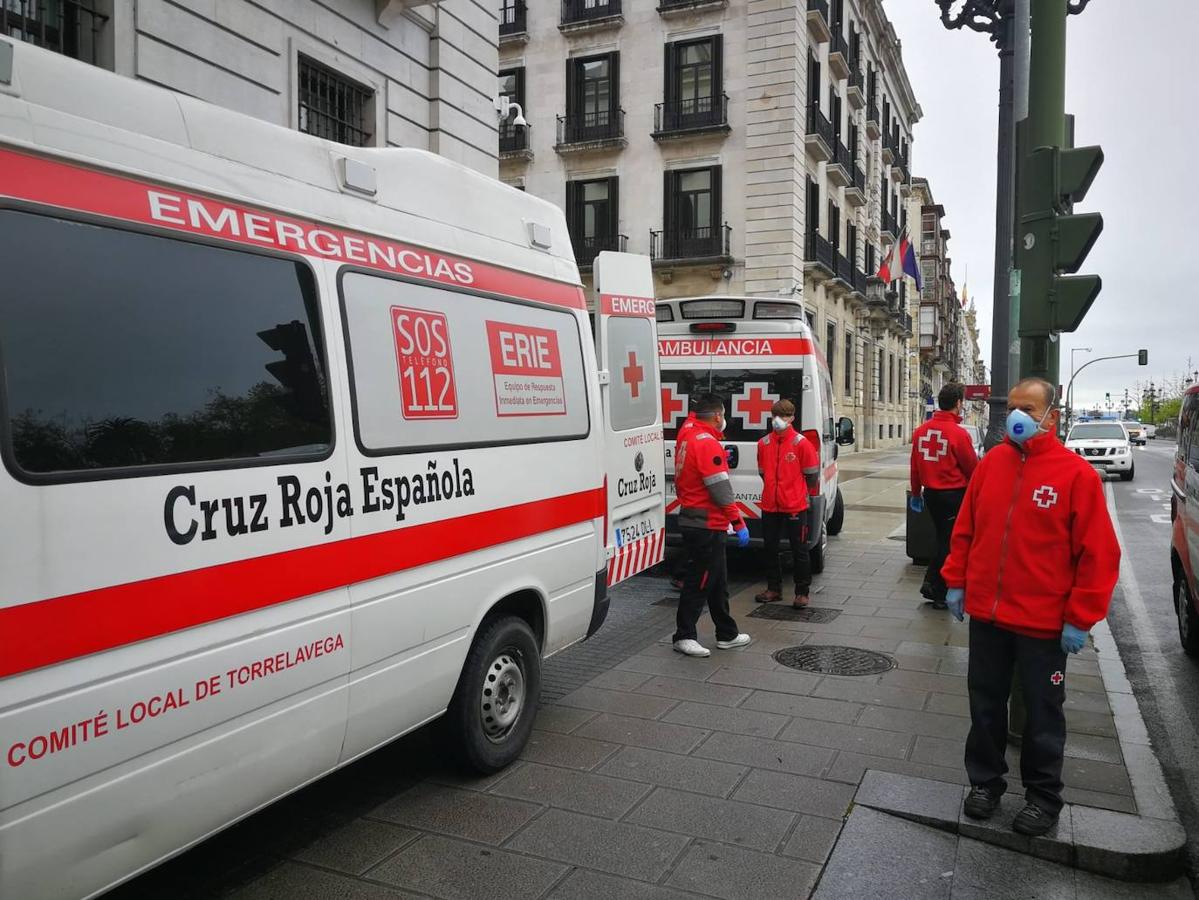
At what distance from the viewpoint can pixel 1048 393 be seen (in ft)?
13.1

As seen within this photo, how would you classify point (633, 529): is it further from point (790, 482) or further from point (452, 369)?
point (452, 369)

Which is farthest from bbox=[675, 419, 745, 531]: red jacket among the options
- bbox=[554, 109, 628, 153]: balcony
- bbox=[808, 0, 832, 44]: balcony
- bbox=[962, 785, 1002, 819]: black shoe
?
bbox=[808, 0, 832, 44]: balcony

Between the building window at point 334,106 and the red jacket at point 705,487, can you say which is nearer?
the red jacket at point 705,487

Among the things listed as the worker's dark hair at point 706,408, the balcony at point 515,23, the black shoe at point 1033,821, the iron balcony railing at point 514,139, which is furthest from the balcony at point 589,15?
the black shoe at point 1033,821

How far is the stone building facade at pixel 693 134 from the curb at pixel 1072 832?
2379 centimetres

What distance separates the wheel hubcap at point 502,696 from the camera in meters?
4.52

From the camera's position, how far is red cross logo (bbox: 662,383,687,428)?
10266 mm

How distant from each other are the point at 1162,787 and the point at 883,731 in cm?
134

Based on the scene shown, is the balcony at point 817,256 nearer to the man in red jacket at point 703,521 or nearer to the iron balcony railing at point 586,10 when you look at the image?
A: the iron balcony railing at point 586,10

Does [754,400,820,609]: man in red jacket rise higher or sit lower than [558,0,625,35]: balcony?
lower

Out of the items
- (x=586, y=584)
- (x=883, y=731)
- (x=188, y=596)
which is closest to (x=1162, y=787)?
(x=883, y=731)

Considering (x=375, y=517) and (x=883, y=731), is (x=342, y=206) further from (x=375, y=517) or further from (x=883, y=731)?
(x=883, y=731)

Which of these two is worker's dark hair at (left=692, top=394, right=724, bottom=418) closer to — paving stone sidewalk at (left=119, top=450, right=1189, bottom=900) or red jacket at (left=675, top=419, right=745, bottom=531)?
red jacket at (left=675, top=419, right=745, bottom=531)

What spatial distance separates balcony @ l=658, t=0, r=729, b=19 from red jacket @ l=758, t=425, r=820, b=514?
2251 cm
